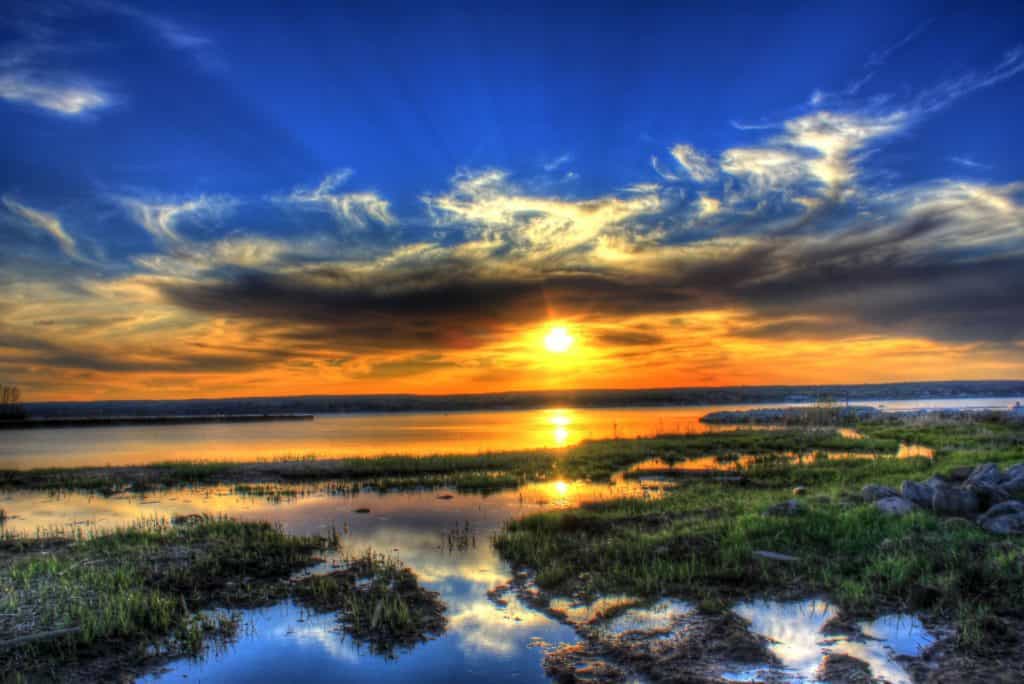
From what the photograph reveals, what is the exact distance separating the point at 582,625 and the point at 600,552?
4.57 meters

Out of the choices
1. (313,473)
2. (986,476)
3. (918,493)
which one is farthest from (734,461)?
(313,473)

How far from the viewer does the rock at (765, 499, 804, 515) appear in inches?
712

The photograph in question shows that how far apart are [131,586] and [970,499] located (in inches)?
862

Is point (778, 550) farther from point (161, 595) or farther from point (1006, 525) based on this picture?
point (161, 595)

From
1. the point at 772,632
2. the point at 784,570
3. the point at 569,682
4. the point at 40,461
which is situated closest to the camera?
the point at 569,682

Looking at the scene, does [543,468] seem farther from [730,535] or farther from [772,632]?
[772,632]

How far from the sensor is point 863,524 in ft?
53.8

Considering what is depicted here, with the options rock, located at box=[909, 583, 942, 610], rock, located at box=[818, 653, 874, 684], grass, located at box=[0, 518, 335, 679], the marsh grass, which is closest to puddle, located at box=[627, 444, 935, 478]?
the marsh grass

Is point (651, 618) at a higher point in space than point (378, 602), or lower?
lower

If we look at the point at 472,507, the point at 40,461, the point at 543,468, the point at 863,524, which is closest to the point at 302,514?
the point at 472,507

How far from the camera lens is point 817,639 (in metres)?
10.4

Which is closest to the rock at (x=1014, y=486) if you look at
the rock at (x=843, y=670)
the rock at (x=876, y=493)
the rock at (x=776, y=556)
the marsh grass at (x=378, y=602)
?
the rock at (x=876, y=493)

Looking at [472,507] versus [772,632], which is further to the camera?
[472,507]

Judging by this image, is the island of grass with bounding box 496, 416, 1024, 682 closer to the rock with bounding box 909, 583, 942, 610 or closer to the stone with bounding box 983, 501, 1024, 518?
the rock with bounding box 909, 583, 942, 610
